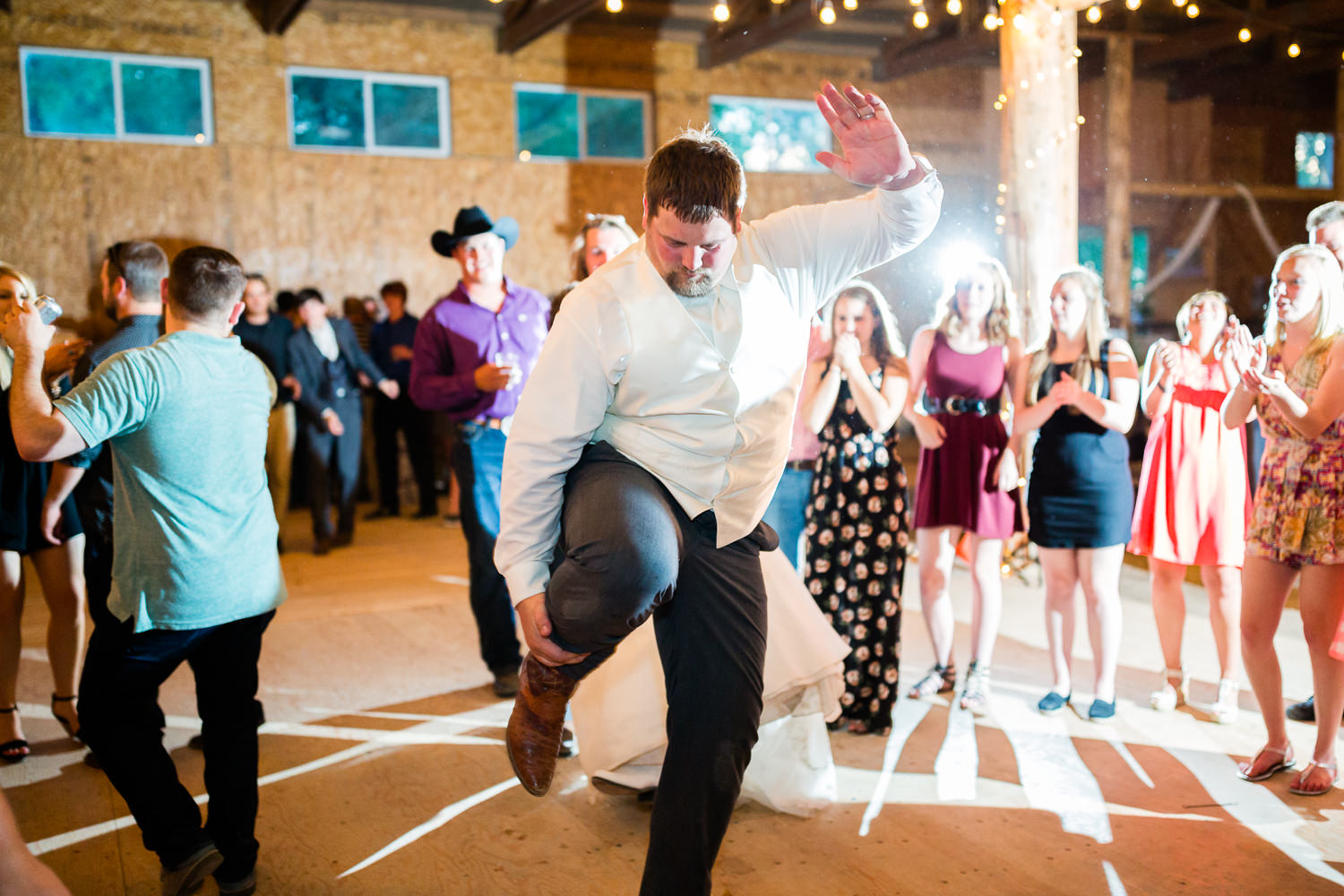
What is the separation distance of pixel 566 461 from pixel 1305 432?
212 centimetres

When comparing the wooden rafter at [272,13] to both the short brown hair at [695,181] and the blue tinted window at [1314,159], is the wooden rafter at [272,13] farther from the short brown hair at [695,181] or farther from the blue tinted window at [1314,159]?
the short brown hair at [695,181]

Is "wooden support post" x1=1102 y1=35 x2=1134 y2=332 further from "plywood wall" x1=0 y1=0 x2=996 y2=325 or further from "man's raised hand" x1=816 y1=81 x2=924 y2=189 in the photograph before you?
"man's raised hand" x1=816 y1=81 x2=924 y2=189

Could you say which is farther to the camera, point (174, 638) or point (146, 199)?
point (146, 199)

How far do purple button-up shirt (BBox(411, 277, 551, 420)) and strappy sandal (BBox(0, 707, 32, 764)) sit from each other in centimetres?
163

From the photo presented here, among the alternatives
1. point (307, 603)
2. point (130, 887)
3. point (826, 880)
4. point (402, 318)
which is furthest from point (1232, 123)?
point (402, 318)

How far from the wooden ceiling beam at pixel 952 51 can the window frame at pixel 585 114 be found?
504cm

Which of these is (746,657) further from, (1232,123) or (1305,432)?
(1232,123)

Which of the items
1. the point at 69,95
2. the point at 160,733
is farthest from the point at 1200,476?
the point at 69,95

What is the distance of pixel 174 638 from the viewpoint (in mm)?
2248

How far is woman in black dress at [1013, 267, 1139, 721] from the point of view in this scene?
3.30 m

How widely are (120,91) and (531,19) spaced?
3389 millimetres

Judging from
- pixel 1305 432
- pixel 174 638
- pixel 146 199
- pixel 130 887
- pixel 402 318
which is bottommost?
pixel 130 887

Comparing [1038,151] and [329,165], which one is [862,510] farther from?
[329,165]

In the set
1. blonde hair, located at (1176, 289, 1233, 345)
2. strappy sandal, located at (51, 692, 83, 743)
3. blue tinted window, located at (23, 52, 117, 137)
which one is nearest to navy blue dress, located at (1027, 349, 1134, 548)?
blonde hair, located at (1176, 289, 1233, 345)
